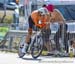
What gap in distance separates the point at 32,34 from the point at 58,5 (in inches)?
226

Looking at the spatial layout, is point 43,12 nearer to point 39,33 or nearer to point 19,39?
point 39,33

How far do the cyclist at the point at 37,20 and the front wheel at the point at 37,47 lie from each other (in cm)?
22

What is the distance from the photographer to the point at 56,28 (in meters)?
12.9

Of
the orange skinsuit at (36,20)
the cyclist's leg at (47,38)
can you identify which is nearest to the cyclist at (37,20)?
the orange skinsuit at (36,20)

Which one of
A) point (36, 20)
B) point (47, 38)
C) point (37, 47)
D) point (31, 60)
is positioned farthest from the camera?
point (47, 38)

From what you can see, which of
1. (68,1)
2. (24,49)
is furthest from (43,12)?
(68,1)

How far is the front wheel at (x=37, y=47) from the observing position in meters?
12.1

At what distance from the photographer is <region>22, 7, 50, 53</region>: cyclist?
1225 cm

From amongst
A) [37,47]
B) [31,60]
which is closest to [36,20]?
[37,47]

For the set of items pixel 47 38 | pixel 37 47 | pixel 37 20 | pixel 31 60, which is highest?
pixel 37 20

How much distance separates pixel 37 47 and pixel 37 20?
0.87 metres

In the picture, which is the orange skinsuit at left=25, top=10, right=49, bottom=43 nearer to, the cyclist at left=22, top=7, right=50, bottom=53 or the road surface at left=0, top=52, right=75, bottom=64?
the cyclist at left=22, top=7, right=50, bottom=53

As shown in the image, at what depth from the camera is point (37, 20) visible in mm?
12367

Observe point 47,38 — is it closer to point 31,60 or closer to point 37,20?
point 37,20
